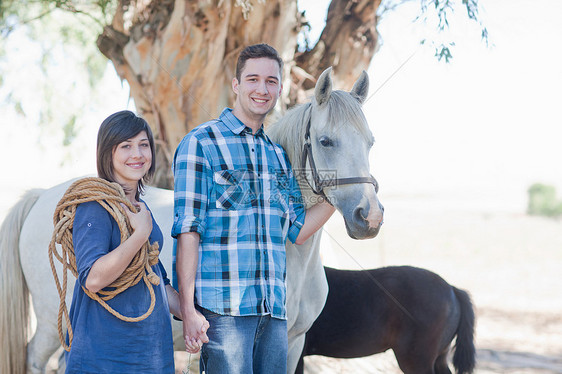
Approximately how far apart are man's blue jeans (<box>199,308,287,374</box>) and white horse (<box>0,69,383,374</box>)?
53 centimetres

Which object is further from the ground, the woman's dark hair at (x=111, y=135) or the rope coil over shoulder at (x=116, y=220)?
the woman's dark hair at (x=111, y=135)

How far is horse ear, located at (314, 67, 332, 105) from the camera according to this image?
215 centimetres

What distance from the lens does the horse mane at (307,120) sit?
210cm

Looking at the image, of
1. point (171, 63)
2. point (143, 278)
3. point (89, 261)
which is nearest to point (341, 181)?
point (143, 278)

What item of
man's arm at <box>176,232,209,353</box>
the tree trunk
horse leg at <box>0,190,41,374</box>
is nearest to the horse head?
man's arm at <box>176,232,209,353</box>

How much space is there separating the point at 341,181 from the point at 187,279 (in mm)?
760

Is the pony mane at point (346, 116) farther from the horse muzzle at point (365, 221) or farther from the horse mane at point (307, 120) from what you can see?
the horse muzzle at point (365, 221)

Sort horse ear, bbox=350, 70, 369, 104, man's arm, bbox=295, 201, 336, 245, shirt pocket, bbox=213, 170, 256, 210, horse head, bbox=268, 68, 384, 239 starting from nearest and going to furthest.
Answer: shirt pocket, bbox=213, 170, 256, 210, horse head, bbox=268, 68, 384, 239, man's arm, bbox=295, 201, 336, 245, horse ear, bbox=350, 70, 369, 104

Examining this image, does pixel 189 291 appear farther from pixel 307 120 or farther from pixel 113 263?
pixel 307 120

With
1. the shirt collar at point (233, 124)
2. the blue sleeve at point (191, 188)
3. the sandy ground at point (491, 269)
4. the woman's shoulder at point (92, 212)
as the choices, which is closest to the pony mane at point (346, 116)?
the shirt collar at point (233, 124)

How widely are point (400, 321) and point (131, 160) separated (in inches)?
96.5

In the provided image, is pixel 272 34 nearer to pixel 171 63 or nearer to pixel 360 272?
pixel 171 63

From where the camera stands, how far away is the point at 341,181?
6.69ft

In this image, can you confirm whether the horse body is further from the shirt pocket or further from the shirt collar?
the shirt collar
